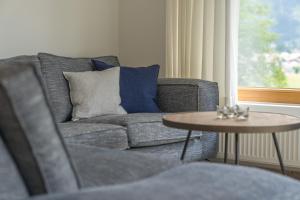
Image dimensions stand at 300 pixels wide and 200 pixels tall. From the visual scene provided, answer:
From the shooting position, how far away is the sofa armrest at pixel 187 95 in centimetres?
342

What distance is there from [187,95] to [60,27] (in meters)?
1.23

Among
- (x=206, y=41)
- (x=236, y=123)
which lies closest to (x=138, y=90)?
(x=206, y=41)

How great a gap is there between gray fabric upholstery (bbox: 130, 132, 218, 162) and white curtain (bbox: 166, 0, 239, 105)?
43 cm

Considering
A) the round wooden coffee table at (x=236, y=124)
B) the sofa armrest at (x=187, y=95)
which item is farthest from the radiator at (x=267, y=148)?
the round wooden coffee table at (x=236, y=124)

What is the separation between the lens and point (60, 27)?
13.0 feet

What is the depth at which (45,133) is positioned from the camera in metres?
1.05

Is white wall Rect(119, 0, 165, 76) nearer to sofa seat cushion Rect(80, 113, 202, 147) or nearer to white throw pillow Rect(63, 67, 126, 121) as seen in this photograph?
white throw pillow Rect(63, 67, 126, 121)

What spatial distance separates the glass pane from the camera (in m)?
3.80

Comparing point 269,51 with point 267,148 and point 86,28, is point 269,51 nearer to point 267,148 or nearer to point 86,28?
point 267,148

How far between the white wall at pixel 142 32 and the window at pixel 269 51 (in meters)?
0.74

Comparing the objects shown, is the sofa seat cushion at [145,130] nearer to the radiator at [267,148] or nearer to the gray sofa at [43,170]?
the radiator at [267,148]

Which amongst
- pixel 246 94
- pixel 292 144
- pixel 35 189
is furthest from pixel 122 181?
pixel 246 94

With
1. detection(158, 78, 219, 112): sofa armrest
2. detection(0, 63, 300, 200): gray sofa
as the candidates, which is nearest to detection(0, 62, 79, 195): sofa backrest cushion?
detection(0, 63, 300, 200): gray sofa

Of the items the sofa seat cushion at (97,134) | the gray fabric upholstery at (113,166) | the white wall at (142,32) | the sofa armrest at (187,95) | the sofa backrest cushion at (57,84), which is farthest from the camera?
the white wall at (142,32)
